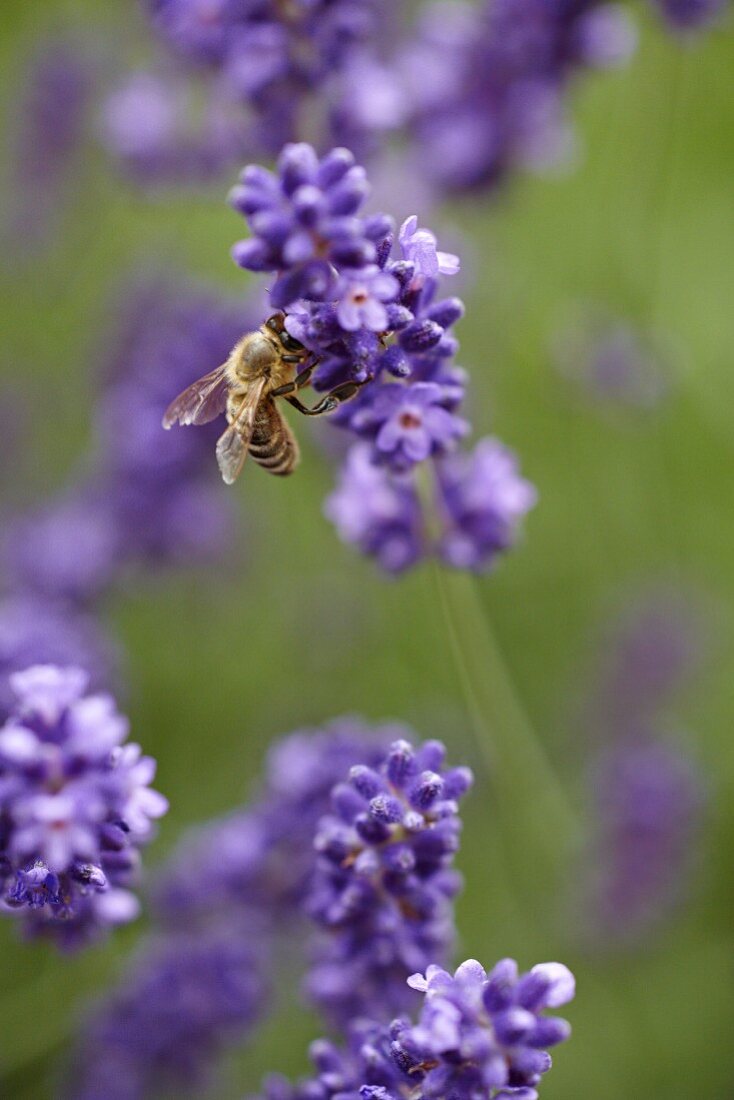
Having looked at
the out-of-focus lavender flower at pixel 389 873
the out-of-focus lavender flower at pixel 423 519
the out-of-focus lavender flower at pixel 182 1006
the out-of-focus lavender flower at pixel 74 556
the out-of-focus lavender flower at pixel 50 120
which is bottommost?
the out-of-focus lavender flower at pixel 389 873

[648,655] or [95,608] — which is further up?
[95,608]

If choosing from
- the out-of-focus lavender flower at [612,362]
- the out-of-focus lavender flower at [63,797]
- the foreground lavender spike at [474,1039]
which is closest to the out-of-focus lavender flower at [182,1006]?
the out-of-focus lavender flower at [63,797]

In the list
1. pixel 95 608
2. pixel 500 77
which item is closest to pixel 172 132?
pixel 500 77

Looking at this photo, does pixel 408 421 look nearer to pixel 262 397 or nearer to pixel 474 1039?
pixel 262 397

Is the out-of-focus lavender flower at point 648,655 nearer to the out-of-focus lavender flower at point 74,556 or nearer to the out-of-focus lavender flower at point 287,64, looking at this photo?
the out-of-focus lavender flower at point 74,556

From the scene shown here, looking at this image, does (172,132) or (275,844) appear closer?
(275,844)

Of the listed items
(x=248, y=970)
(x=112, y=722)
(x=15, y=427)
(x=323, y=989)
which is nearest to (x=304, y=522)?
(x=15, y=427)
